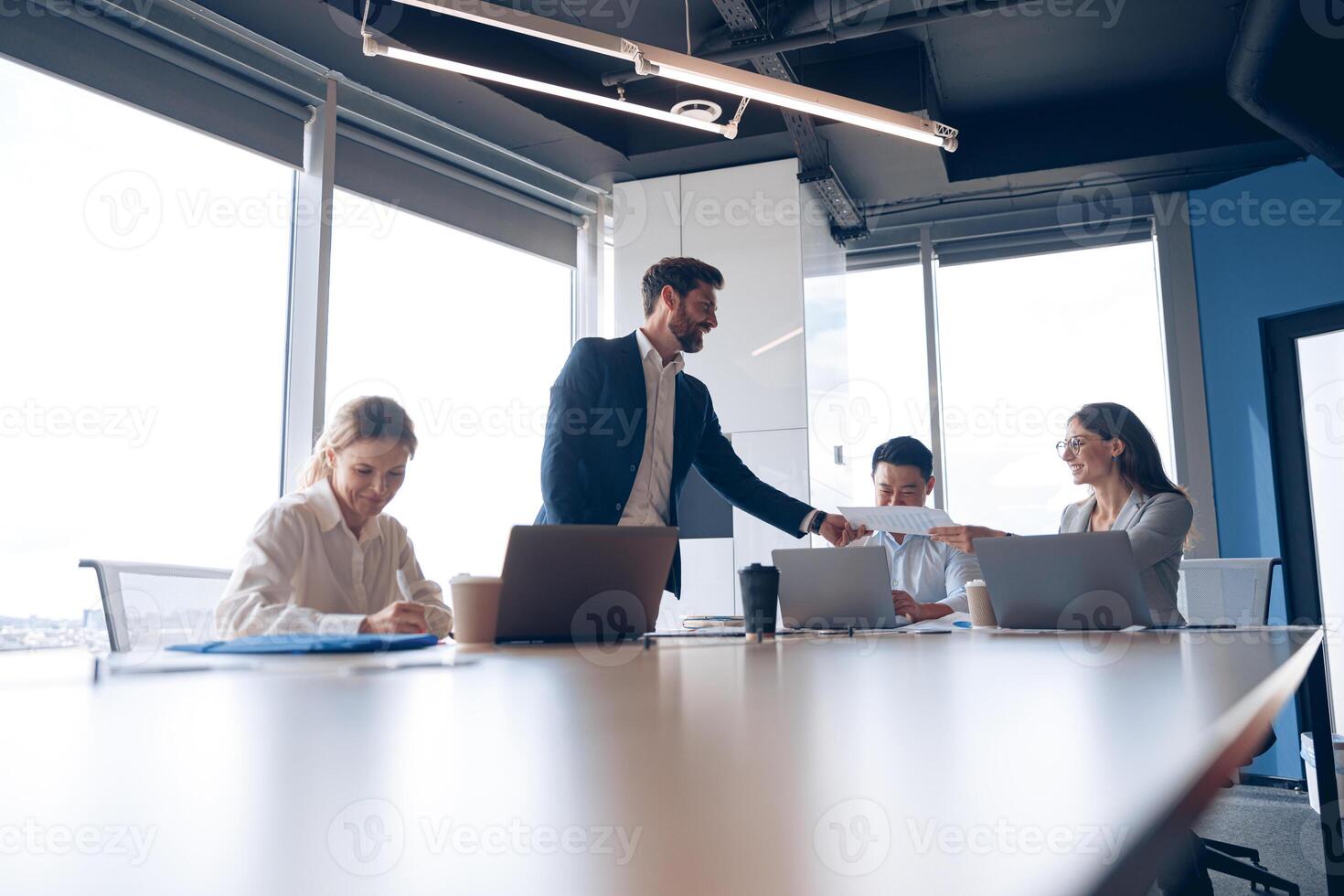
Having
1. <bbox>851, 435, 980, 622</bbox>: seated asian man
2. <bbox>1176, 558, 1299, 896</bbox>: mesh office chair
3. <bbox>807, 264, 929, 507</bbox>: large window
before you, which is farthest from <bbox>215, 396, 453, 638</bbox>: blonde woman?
<bbox>807, 264, 929, 507</bbox>: large window

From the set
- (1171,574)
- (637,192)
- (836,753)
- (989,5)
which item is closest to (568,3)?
(637,192)

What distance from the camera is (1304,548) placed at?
5047mm

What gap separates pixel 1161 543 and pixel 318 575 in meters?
2.10

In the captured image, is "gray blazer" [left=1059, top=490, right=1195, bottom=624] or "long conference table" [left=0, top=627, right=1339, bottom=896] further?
"gray blazer" [left=1059, top=490, right=1195, bottom=624]

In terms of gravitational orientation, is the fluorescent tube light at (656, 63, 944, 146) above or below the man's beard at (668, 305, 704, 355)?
above

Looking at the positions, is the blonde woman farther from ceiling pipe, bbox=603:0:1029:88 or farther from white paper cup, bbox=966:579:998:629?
ceiling pipe, bbox=603:0:1029:88

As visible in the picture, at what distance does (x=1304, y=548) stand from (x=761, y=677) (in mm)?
5055

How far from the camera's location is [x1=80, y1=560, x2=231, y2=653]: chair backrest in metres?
2.04

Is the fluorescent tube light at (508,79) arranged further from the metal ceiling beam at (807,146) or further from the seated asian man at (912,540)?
the seated asian man at (912,540)

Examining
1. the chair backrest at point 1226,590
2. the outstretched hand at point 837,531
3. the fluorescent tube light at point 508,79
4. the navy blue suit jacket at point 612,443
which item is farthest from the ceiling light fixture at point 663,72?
the chair backrest at point 1226,590

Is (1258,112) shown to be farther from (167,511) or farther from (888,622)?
(167,511)

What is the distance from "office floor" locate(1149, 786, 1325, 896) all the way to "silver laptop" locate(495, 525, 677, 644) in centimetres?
188

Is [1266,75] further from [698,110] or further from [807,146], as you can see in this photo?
[698,110]

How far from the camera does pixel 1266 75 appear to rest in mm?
4082
